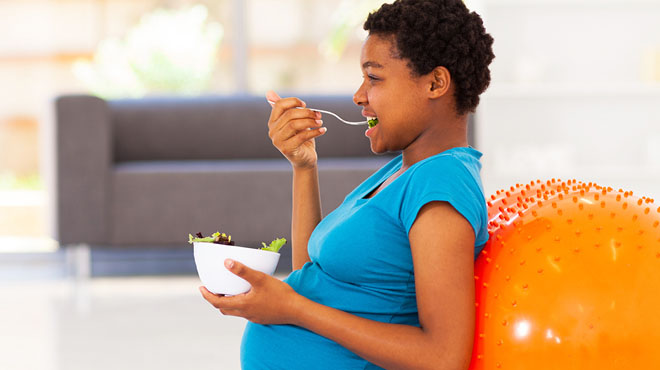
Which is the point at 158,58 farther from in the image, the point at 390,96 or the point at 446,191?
the point at 446,191

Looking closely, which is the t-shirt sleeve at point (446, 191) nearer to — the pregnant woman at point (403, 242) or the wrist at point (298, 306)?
the pregnant woman at point (403, 242)

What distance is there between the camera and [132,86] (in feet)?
15.7

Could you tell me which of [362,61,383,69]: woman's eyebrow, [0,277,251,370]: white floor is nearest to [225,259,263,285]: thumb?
[362,61,383,69]: woman's eyebrow

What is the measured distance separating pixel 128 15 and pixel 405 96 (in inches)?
165

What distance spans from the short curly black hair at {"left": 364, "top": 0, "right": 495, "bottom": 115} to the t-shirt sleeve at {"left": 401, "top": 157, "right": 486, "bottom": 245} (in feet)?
0.39

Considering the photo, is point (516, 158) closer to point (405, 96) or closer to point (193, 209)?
point (193, 209)

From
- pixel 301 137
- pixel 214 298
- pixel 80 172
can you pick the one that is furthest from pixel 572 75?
pixel 214 298

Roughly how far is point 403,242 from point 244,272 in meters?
0.20

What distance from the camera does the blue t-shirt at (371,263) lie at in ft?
3.10

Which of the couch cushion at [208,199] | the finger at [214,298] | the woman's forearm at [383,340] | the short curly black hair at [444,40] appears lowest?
the couch cushion at [208,199]

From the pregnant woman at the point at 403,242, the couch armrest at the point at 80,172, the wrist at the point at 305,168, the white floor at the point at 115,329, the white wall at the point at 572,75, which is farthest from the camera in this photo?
the white wall at the point at 572,75

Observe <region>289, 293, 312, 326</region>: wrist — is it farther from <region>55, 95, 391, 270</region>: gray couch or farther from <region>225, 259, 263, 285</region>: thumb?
<region>55, 95, 391, 270</region>: gray couch

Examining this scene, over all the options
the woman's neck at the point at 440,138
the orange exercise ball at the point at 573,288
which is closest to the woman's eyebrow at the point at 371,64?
the woman's neck at the point at 440,138

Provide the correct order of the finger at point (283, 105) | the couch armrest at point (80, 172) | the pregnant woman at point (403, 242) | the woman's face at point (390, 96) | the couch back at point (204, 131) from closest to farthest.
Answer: the pregnant woman at point (403, 242)
the woman's face at point (390, 96)
the finger at point (283, 105)
the couch armrest at point (80, 172)
the couch back at point (204, 131)
